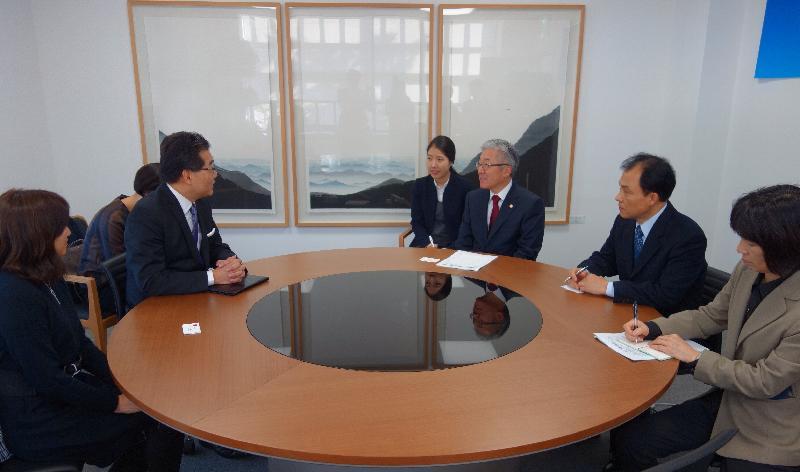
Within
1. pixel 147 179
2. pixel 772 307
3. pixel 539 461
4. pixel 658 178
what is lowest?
pixel 539 461

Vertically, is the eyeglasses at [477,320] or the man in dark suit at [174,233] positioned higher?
the man in dark suit at [174,233]

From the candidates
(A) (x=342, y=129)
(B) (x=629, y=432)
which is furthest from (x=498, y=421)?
(A) (x=342, y=129)

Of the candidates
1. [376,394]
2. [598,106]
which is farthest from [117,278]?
[598,106]

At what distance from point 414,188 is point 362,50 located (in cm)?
125

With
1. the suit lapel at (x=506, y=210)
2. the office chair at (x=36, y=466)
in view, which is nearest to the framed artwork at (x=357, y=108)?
the suit lapel at (x=506, y=210)

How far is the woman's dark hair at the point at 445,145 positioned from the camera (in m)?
4.03

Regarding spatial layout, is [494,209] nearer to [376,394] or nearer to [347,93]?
[347,93]

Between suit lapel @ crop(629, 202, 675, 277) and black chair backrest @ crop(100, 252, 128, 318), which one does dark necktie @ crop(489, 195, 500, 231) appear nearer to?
suit lapel @ crop(629, 202, 675, 277)

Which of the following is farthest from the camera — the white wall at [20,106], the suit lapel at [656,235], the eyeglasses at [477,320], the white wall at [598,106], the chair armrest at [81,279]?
the white wall at [598,106]

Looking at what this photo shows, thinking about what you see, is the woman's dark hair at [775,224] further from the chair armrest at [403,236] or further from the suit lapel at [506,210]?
the chair armrest at [403,236]

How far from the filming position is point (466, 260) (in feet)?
9.97

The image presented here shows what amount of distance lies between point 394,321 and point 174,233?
1184mm

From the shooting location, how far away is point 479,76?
4316 millimetres

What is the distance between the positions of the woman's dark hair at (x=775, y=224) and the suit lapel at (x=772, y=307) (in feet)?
0.12
